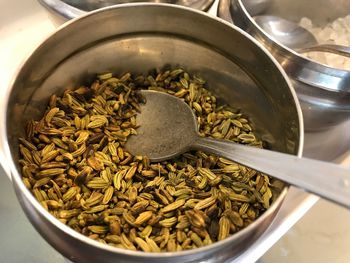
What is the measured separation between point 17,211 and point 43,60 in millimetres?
248

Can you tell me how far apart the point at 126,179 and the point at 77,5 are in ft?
1.00

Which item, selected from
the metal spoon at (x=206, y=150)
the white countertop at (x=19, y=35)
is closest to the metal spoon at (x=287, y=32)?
the white countertop at (x=19, y=35)

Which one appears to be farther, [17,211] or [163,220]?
[17,211]

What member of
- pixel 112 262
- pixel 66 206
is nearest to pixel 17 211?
pixel 66 206

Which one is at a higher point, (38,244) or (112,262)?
(112,262)

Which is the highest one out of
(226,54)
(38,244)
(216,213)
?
(226,54)

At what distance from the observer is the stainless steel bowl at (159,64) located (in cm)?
51

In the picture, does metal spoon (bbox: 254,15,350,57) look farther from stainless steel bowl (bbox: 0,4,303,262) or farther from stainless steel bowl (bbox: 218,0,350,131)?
stainless steel bowl (bbox: 0,4,303,262)

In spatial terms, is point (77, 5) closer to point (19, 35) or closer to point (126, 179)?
point (19, 35)

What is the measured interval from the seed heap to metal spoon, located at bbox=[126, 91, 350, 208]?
0.6 inches

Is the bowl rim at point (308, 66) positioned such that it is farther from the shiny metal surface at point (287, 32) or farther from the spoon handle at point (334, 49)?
the shiny metal surface at point (287, 32)

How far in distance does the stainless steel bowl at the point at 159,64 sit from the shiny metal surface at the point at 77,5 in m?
0.09

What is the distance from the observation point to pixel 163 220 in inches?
20.6

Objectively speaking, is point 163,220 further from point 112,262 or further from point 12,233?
point 12,233
